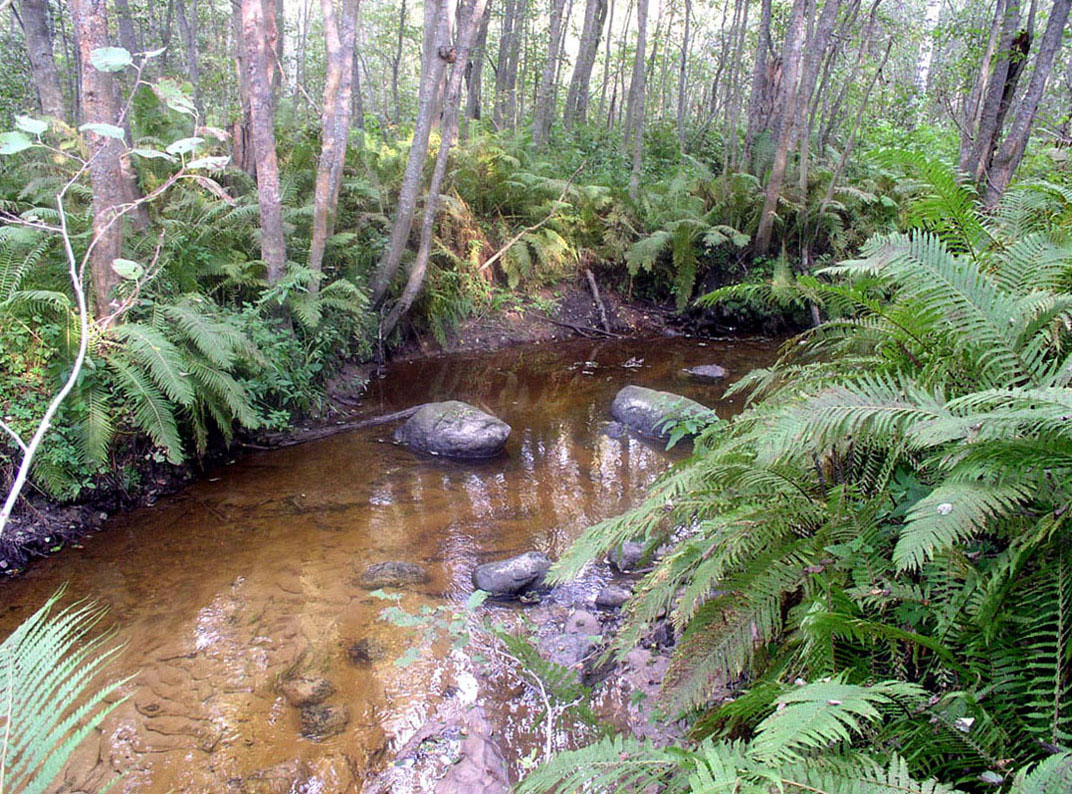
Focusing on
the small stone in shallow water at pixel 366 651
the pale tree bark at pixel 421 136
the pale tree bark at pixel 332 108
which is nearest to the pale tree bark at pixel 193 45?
the pale tree bark at pixel 332 108

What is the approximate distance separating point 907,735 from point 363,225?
7.75m

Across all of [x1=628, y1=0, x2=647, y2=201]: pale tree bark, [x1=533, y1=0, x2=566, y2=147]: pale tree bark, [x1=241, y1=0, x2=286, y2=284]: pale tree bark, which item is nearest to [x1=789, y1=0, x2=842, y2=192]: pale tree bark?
[x1=628, y1=0, x2=647, y2=201]: pale tree bark

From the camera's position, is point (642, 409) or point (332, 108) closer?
point (332, 108)

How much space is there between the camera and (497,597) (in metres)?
3.89

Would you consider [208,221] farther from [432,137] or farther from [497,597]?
[497,597]

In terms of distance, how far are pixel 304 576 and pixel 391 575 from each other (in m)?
0.53

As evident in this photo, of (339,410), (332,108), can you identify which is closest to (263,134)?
(332,108)

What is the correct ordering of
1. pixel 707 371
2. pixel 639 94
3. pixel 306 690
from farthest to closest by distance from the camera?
1. pixel 639 94
2. pixel 707 371
3. pixel 306 690

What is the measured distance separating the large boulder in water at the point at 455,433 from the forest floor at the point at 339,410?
76 centimetres

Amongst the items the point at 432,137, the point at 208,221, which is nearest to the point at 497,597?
the point at 208,221

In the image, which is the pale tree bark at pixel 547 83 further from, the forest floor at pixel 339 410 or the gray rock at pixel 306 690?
the gray rock at pixel 306 690

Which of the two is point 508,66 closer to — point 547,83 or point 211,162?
point 547,83

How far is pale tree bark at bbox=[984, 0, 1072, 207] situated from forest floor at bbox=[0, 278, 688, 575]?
5390 mm

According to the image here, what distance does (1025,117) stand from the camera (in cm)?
522
